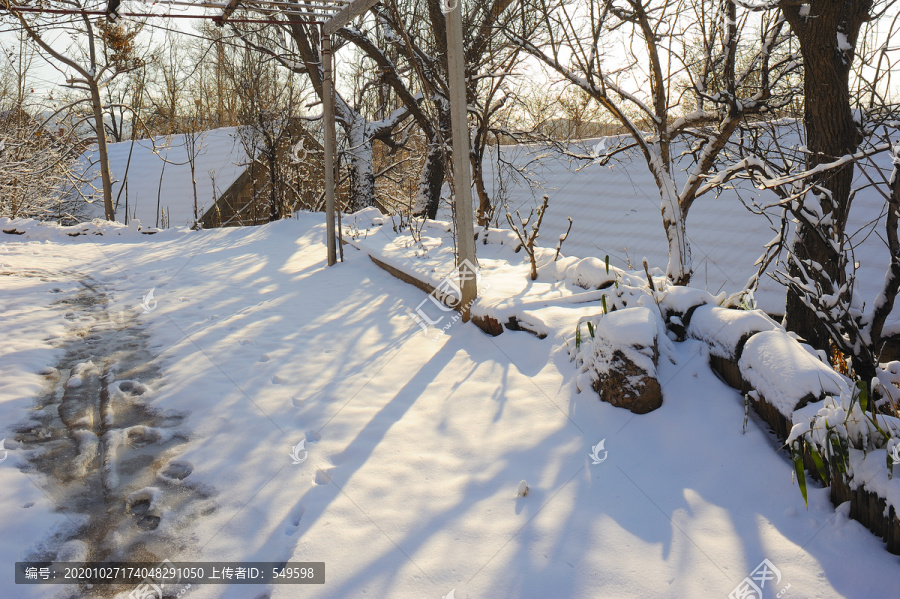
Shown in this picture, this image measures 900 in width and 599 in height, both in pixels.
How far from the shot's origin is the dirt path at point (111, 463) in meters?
2.27

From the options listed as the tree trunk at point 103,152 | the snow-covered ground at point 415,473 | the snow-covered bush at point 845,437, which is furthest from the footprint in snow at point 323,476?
the tree trunk at point 103,152

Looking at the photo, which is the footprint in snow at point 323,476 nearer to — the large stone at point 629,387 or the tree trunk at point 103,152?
the large stone at point 629,387

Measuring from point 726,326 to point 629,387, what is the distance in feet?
2.14

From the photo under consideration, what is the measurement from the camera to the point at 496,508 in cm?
253

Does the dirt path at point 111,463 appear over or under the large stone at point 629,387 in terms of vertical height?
under

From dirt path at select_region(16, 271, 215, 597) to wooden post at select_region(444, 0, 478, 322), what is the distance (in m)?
2.21

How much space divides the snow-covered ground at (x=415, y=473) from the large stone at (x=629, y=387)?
0.07 meters

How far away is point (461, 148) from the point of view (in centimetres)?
429

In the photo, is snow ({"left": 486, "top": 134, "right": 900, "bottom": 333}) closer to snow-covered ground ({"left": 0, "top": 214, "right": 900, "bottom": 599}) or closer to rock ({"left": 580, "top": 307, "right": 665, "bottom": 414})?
rock ({"left": 580, "top": 307, "right": 665, "bottom": 414})

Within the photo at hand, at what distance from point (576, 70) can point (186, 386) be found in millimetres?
4407

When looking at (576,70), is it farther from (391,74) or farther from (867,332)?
(391,74)

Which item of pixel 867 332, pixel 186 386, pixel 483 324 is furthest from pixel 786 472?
pixel 186 386

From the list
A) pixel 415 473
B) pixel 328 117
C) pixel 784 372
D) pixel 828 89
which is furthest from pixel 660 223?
pixel 415 473

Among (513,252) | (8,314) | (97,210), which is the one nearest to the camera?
(8,314)
